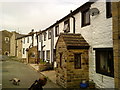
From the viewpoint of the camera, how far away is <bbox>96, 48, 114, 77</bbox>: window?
8.20 metres

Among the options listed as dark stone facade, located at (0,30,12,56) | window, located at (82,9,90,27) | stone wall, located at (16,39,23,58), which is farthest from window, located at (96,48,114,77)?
dark stone facade, located at (0,30,12,56)

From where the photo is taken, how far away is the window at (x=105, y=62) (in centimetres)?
820

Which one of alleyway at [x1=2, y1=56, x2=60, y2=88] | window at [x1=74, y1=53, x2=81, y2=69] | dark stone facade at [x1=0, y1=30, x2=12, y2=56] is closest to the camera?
window at [x1=74, y1=53, x2=81, y2=69]

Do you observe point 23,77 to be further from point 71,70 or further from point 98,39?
point 98,39

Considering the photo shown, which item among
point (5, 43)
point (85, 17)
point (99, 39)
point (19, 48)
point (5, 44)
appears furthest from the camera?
point (5, 43)

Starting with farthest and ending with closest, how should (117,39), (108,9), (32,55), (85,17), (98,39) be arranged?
(32,55), (85,17), (98,39), (108,9), (117,39)

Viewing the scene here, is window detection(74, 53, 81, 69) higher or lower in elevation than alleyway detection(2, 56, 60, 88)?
higher

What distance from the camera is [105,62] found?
29.2 feet

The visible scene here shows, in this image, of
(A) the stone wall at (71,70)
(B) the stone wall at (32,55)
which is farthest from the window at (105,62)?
(B) the stone wall at (32,55)

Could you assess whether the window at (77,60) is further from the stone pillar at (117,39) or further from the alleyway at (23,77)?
the stone pillar at (117,39)

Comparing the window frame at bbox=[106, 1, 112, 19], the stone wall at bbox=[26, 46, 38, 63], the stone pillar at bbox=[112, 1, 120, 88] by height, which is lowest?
the stone wall at bbox=[26, 46, 38, 63]

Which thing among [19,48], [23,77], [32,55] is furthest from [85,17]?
[19,48]

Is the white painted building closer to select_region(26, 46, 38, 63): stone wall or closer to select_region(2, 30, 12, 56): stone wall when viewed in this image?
select_region(26, 46, 38, 63): stone wall

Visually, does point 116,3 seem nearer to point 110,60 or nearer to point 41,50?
point 110,60
